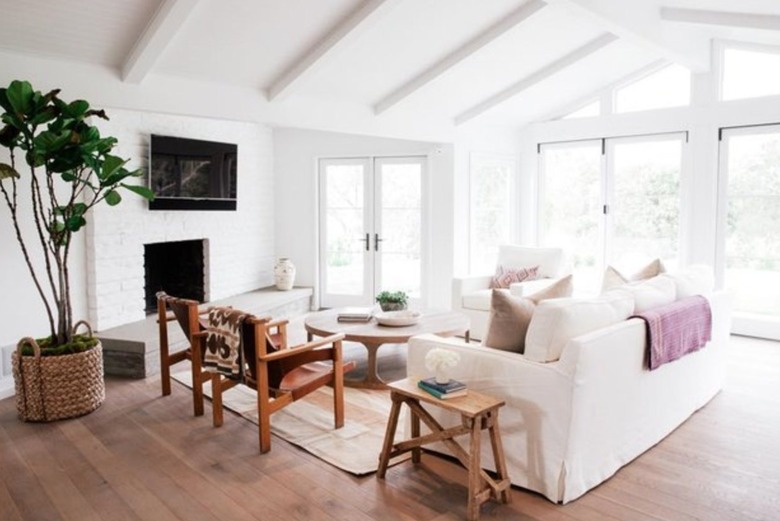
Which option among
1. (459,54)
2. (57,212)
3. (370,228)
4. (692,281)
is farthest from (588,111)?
(57,212)

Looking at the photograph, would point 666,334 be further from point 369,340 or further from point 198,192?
point 198,192

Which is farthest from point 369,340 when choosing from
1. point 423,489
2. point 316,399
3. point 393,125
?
point 393,125

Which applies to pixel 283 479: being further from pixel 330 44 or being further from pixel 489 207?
pixel 489 207

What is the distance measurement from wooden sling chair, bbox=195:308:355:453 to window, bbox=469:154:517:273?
3.79 meters

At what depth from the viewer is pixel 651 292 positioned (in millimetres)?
3543

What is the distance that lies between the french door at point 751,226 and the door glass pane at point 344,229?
4.02m

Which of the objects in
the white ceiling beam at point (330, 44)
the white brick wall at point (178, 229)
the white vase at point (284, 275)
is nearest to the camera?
the white ceiling beam at point (330, 44)

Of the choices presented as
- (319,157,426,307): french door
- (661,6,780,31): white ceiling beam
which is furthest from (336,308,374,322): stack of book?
(661,6,780,31): white ceiling beam

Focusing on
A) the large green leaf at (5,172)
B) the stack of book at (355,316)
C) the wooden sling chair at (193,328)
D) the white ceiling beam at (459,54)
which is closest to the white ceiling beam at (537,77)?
the white ceiling beam at (459,54)

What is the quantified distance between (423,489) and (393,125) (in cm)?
408

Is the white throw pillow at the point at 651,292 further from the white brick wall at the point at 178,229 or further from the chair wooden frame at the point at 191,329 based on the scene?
the white brick wall at the point at 178,229

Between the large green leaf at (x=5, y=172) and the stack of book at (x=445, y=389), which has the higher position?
the large green leaf at (x=5, y=172)

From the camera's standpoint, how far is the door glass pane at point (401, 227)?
728 centimetres

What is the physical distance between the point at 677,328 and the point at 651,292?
9.7 inches
